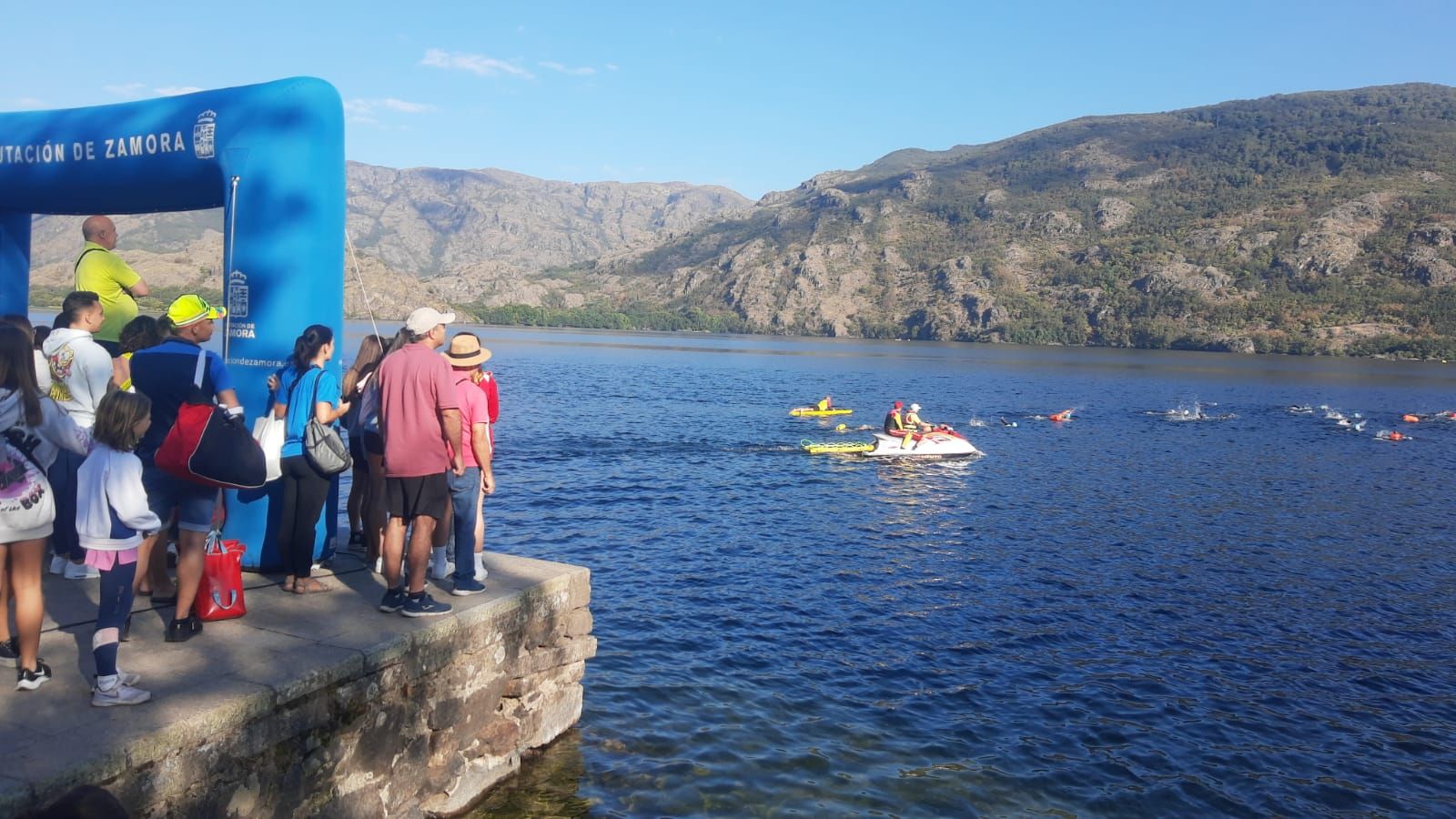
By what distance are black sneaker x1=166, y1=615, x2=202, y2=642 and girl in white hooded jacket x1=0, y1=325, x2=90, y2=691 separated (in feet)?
2.60

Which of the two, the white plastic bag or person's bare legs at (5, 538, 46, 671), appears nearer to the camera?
person's bare legs at (5, 538, 46, 671)

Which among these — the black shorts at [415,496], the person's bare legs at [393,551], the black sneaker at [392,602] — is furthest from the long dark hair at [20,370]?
the black sneaker at [392,602]

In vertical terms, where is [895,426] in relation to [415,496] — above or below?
below

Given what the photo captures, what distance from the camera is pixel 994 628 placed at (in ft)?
46.4

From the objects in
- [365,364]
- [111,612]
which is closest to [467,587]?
[365,364]

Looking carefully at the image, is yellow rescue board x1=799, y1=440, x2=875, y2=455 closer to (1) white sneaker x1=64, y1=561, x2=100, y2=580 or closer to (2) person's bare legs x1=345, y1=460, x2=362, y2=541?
(2) person's bare legs x1=345, y1=460, x2=362, y2=541

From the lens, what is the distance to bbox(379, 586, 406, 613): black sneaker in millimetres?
7316

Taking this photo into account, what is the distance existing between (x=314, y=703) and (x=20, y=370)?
2714 mm

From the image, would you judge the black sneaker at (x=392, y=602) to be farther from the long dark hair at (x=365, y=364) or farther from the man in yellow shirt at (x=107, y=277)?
the man in yellow shirt at (x=107, y=277)

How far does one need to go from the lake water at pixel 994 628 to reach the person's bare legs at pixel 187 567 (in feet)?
9.10

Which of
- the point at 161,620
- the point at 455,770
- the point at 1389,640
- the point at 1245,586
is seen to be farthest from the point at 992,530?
the point at 161,620

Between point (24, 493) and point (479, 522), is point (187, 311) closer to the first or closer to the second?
point (24, 493)

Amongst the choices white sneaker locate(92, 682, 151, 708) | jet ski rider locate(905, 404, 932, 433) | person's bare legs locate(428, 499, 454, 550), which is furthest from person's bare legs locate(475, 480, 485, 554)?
jet ski rider locate(905, 404, 932, 433)

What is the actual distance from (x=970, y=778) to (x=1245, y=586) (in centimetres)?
1072
